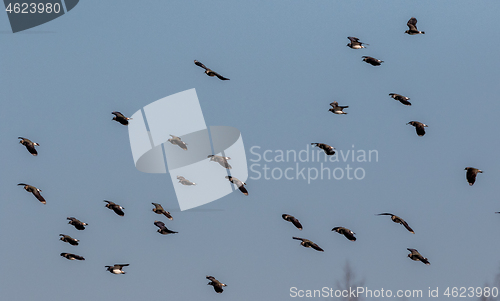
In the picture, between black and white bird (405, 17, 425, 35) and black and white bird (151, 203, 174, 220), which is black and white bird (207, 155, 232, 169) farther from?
black and white bird (405, 17, 425, 35)

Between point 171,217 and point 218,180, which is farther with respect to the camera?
point 218,180

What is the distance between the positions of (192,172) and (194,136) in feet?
18.2

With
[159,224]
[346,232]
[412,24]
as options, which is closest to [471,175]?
[346,232]

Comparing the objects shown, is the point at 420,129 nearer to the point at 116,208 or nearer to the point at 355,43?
the point at 355,43

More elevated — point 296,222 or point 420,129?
point 420,129

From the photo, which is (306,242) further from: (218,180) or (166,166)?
(166,166)

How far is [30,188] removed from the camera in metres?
44.4

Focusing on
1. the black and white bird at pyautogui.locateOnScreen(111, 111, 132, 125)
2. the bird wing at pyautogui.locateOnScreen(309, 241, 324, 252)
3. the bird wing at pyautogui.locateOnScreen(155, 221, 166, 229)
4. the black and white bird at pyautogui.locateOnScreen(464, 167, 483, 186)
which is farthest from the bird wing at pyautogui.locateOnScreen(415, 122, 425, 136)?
the black and white bird at pyautogui.locateOnScreen(111, 111, 132, 125)

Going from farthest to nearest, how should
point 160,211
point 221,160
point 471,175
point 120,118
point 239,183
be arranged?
point 160,211 → point 239,183 → point 221,160 → point 120,118 → point 471,175

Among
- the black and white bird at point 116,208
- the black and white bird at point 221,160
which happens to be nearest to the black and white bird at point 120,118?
the black and white bird at point 116,208

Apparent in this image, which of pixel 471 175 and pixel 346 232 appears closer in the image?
pixel 471 175

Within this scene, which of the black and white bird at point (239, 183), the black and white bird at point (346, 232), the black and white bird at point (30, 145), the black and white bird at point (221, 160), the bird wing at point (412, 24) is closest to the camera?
the bird wing at point (412, 24)

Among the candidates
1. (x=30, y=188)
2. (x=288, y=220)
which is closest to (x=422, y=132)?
(x=288, y=220)

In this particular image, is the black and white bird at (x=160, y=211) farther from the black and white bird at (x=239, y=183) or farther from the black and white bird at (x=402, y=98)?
the black and white bird at (x=402, y=98)
